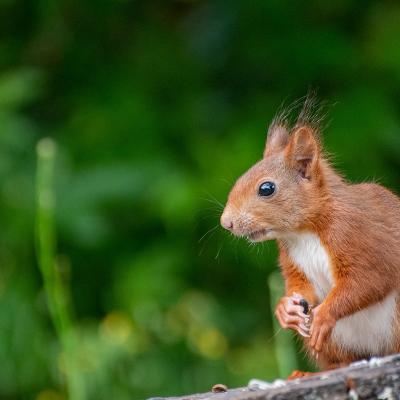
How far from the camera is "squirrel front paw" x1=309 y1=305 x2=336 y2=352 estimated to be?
9.81 ft

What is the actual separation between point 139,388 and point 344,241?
6.55 feet

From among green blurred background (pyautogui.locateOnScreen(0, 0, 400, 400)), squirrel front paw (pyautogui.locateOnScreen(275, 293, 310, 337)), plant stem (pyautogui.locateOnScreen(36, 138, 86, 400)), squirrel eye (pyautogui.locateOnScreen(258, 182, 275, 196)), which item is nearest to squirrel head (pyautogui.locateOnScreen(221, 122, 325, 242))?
squirrel eye (pyautogui.locateOnScreen(258, 182, 275, 196))

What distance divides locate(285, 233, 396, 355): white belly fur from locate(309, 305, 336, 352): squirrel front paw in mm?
58

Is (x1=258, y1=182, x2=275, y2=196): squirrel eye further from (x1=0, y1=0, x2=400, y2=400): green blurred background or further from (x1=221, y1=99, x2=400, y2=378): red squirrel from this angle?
(x1=0, y1=0, x2=400, y2=400): green blurred background

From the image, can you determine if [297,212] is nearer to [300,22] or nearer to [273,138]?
[273,138]

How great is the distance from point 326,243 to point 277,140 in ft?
1.49

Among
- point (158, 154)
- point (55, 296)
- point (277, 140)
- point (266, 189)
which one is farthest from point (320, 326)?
point (158, 154)

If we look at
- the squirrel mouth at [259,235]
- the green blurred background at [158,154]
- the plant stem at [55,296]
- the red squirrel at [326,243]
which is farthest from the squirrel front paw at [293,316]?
the green blurred background at [158,154]

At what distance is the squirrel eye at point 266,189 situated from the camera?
3.25 meters

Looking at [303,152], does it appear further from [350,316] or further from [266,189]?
[350,316]

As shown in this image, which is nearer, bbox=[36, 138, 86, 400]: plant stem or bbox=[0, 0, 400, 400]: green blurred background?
bbox=[36, 138, 86, 400]: plant stem

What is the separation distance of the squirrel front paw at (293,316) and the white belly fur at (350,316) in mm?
75

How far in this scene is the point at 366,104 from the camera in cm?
556

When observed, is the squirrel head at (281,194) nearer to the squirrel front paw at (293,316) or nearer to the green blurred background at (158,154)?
the squirrel front paw at (293,316)
